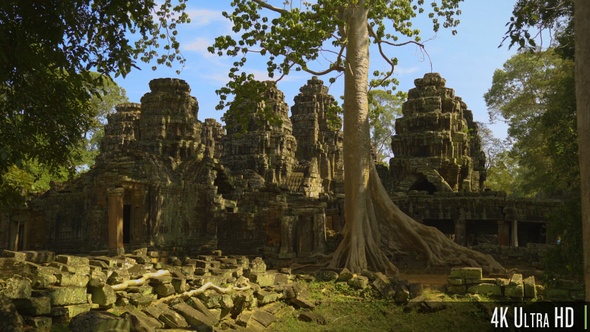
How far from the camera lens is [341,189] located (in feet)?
117

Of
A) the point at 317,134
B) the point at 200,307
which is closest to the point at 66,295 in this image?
the point at 200,307

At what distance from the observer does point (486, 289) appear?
1216 centimetres

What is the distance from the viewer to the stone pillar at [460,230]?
25.5 meters

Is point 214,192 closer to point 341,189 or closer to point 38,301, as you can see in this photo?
point 341,189

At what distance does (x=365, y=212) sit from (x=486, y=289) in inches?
193

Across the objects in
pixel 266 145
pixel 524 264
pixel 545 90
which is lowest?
pixel 524 264

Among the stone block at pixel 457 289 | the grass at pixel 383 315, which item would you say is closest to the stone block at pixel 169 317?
the grass at pixel 383 315

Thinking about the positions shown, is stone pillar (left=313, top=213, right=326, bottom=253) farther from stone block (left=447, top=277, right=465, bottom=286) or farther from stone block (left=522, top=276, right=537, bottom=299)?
stone block (left=522, top=276, right=537, bottom=299)

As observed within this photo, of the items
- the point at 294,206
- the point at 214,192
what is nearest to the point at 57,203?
the point at 214,192

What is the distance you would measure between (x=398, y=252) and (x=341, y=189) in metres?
18.9

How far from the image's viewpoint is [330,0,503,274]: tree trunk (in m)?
16.0

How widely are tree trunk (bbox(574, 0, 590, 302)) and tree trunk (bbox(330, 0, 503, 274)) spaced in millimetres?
9377

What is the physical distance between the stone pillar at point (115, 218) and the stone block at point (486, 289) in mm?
12228

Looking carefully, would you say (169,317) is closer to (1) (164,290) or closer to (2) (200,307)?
(2) (200,307)
